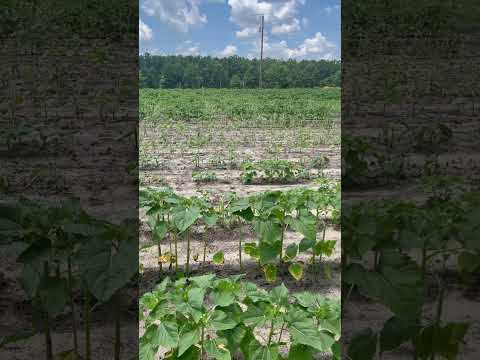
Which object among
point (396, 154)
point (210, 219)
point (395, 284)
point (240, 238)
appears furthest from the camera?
point (396, 154)

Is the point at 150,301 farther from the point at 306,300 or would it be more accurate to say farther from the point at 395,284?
the point at 395,284

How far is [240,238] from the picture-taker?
2432 mm

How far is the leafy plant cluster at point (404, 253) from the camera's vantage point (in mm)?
802

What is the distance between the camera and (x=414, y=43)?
4.75 metres

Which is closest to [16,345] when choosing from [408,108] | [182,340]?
[182,340]

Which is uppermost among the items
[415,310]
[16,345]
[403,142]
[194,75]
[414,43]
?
[194,75]

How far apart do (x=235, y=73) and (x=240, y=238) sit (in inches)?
793

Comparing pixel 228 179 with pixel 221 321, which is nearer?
pixel 221 321

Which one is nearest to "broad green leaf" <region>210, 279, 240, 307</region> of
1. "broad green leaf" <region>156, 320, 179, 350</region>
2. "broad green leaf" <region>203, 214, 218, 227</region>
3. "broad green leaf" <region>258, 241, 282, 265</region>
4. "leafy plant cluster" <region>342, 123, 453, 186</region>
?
"broad green leaf" <region>156, 320, 179, 350</region>

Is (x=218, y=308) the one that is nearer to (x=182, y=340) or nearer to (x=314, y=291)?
(x=182, y=340)

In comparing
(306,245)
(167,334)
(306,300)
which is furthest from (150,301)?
(306,245)

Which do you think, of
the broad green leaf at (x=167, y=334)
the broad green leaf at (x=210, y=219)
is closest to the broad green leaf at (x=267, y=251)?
the broad green leaf at (x=210, y=219)

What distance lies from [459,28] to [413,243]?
398 centimetres

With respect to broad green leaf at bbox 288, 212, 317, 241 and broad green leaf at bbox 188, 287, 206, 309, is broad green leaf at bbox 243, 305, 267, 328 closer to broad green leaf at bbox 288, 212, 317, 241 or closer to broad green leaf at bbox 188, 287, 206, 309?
broad green leaf at bbox 188, 287, 206, 309
